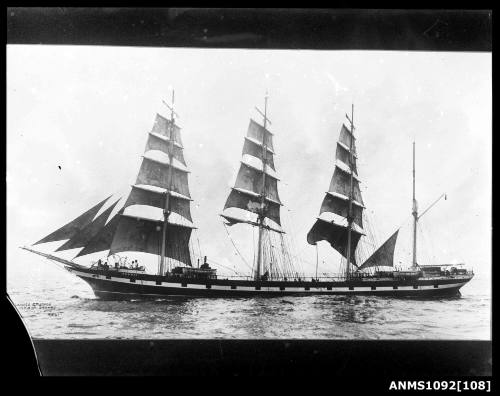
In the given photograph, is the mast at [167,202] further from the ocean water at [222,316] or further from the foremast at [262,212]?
the foremast at [262,212]

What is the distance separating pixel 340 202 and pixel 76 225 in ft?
3.15

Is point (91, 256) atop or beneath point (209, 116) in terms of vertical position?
beneath

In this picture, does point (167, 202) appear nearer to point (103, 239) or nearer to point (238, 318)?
point (103, 239)

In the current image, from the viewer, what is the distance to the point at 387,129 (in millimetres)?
1765

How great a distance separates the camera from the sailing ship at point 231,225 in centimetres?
174

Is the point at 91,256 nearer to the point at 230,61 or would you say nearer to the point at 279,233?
the point at 279,233

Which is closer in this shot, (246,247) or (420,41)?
(420,41)

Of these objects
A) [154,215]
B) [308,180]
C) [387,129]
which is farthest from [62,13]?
[387,129]

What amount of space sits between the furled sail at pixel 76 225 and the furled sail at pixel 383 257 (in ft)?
3.26

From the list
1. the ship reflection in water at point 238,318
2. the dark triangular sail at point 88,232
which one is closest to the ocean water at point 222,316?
the ship reflection in water at point 238,318

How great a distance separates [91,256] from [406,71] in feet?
4.35

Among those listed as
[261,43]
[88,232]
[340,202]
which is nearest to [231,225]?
[340,202]

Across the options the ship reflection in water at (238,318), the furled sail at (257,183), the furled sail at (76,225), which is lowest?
the ship reflection in water at (238,318)

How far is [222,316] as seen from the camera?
173 cm
